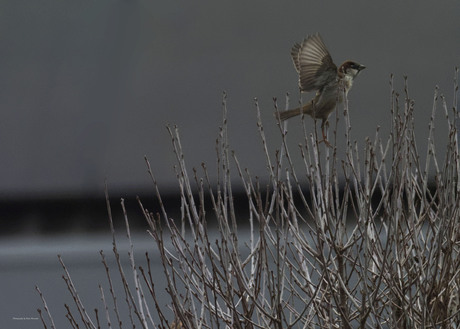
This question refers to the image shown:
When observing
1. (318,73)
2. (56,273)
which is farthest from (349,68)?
(56,273)

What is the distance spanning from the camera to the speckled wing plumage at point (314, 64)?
12.4ft

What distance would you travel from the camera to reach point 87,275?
650 cm

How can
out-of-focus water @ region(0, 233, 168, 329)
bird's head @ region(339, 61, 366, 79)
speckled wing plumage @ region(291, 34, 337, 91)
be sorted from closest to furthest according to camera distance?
speckled wing plumage @ region(291, 34, 337, 91) < bird's head @ region(339, 61, 366, 79) < out-of-focus water @ region(0, 233, 168, 329)

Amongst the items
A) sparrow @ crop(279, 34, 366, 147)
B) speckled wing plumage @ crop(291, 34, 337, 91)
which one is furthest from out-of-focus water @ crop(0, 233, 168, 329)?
speckled wing plumage @ crop(291, 34, 337, 91)

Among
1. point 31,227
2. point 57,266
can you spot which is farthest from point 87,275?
point 31,227

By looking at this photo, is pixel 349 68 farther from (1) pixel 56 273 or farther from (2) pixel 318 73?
(1) pixel 56 273

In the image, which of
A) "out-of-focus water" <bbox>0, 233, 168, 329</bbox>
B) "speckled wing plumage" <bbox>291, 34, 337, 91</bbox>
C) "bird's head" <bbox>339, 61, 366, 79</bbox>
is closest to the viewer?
"speckled wing plumage" <bbox>291, 34, 337, 91</bbox>

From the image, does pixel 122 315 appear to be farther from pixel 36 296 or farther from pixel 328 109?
pixel 328 109

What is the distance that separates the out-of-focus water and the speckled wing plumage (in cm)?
277

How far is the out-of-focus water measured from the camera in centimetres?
621

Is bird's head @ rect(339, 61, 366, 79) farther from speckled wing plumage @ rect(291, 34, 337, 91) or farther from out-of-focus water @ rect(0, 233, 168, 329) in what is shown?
out-of-focus water @ rect(0, 233, 168, 329)

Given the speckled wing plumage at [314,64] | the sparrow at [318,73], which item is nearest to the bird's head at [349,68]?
the sparrow at [318,73]

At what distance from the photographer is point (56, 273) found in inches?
259

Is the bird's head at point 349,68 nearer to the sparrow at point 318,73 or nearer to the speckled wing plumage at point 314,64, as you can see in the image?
Answer: the sparrow at point 318,73
